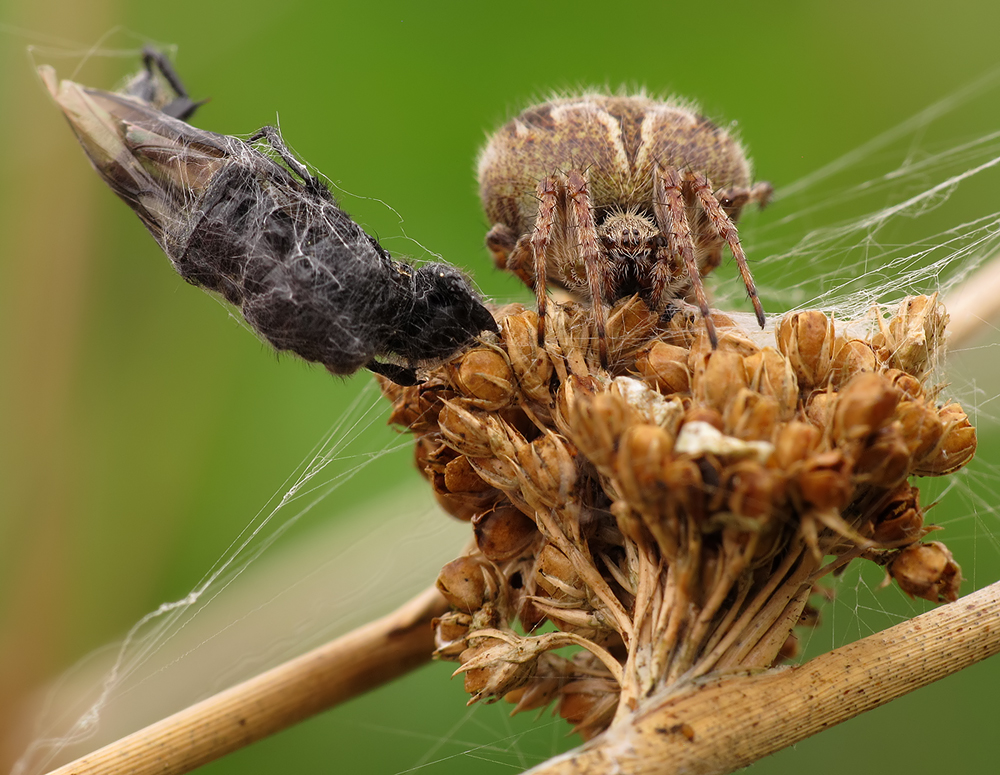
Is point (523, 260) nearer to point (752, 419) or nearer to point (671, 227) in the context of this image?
point (671, 227)

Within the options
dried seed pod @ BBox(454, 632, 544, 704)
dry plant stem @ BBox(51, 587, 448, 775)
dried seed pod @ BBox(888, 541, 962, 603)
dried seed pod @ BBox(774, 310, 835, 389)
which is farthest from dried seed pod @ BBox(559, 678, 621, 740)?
dried seed pod @ BBox(774, 310, 835, 389)

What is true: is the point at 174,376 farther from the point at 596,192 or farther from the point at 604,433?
the point at 604,433

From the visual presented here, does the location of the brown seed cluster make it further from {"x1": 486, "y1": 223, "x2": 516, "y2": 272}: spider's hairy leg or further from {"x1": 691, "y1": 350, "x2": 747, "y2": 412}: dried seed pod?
{"x1": 486, "y1": 223, "x2": 516, "y2": 272}: spider's hairy leg

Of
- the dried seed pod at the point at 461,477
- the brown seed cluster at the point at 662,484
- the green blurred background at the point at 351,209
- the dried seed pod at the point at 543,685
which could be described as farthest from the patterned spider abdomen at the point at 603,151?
the dried seed pod at the point at 543,685

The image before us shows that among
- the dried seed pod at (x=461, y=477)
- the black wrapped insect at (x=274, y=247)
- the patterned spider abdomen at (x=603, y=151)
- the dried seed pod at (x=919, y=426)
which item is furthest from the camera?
the patterned spider abdomen at (x=603, y=151)

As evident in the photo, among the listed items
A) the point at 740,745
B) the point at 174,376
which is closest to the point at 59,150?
the point at 174,376

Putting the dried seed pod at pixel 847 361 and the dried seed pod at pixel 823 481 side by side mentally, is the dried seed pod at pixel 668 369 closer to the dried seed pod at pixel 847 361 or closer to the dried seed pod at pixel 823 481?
the dried seed pod at pixel 847 361
